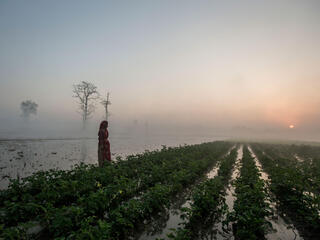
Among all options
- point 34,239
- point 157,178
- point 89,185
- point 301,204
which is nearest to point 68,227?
point 34,239

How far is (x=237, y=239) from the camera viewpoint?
14.5 ft

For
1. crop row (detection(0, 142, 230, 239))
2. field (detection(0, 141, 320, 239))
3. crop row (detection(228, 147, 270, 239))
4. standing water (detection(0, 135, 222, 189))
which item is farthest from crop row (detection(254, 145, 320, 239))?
standing water (detection(0, 135, 222, 189))

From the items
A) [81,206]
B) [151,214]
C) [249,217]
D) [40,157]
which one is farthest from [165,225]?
[40,157]

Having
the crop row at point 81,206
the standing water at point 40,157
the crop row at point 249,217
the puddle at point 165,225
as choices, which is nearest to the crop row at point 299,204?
the crop row at point 249,217

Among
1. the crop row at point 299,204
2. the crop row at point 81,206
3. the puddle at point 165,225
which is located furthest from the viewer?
the crop row at point 299,204

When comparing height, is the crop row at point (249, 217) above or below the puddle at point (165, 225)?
above

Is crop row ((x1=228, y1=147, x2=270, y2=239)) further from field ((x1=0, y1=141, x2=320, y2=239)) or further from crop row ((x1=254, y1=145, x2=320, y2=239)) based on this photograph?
crop row ((x1=254, y1=145, x2=320, y2=239))

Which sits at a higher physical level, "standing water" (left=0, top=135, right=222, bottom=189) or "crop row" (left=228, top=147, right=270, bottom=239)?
"crop row" (left=228, top=147, right=270, bottom=239)

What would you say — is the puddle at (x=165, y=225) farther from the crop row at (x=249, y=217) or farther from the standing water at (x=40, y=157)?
the standing water at (x=40, y=157)

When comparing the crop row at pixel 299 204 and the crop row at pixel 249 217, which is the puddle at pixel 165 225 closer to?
the crop row at pixel 249 217

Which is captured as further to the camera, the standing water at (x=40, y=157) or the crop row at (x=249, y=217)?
the standing water at (x=40, y=157)

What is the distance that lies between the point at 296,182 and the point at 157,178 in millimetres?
6416

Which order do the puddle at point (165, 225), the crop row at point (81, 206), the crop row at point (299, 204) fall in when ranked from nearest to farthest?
1. the crop row at point (81, 206)
2. the puddle at point (165, 225)
3. the crop row at point (299, 204)

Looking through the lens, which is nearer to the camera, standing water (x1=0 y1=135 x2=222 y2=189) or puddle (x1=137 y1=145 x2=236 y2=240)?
puddle (x1=137 y1=145 x2=236 y2=240)
